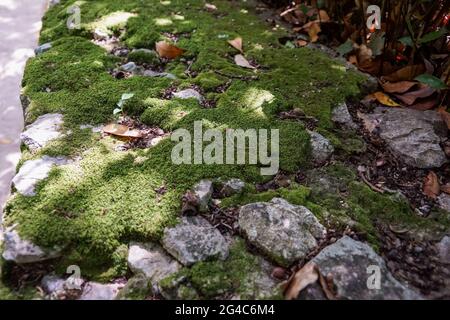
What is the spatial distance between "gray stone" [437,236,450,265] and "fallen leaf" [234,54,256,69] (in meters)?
1.85

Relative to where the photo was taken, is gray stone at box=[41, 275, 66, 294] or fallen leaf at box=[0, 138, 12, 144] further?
fallen leaf at box=[0, 138, 12, 144]

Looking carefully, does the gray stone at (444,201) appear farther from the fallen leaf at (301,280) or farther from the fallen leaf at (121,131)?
the fallen leaf at (121,131)

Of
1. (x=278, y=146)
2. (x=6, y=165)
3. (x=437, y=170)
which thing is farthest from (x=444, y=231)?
(x=6, y=165)

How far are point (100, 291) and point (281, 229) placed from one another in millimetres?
843

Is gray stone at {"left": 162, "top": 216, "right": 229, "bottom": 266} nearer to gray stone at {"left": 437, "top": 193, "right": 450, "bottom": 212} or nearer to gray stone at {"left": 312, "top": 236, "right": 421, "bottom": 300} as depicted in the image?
gray stone at {"left": 312, "top": 236, "right": 421, "bottom": 300}

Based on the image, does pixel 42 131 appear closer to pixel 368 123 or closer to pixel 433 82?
pixel 368 123

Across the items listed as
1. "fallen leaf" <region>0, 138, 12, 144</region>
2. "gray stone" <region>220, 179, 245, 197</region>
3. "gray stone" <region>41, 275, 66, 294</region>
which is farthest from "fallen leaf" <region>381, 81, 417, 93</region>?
"fallen leaf" <region>0, 138, 12, 144</region>

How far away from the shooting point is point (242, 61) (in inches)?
133

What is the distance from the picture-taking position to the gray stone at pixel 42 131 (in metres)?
2.52

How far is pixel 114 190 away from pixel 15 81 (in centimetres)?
229

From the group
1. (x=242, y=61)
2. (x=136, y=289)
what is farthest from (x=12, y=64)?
(x=136, y=289)

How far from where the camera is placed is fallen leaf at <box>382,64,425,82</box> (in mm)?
3004

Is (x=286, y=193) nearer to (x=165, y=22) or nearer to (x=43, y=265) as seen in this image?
(x=43, y=265)

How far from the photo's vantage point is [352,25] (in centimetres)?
356
